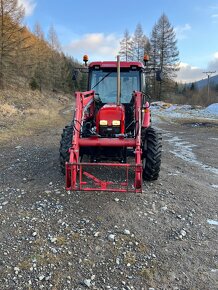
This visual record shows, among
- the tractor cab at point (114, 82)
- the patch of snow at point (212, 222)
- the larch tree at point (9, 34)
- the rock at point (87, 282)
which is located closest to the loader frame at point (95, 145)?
the tractor cab at point (114, 82)

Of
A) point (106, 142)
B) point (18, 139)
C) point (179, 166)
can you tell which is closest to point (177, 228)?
point (106, 142)

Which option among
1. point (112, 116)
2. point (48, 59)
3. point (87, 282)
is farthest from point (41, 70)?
point (87, 282)

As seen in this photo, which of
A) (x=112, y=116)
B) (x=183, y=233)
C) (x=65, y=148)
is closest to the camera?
(x=183, y=233)

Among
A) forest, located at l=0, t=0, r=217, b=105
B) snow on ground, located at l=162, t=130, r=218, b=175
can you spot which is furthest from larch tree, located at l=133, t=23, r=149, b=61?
snow on ground, located at l=162, t=130, r=218, b=175

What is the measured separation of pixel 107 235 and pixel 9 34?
2994 cm

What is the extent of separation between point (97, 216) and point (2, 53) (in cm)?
2863

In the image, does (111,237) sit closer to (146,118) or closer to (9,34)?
(146,118)

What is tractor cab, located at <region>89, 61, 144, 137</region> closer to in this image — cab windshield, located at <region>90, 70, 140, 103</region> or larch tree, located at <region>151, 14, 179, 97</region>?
cab windshield, located at <region>90, 70, 140, 103</region>

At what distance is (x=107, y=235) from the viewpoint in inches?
165

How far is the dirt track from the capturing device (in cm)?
338

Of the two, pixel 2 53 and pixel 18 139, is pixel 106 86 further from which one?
pixel 2 53

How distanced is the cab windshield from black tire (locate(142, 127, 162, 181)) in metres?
1.55

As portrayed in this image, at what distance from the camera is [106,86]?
7547 mm

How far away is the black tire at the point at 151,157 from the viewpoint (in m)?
6.01
